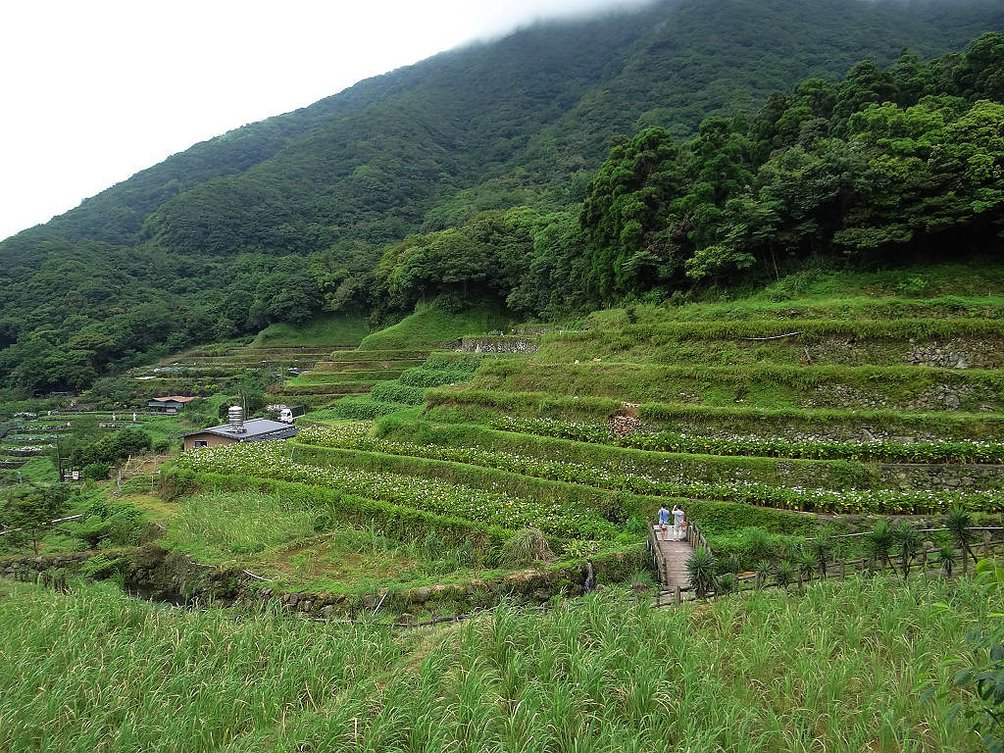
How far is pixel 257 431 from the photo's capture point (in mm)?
28266

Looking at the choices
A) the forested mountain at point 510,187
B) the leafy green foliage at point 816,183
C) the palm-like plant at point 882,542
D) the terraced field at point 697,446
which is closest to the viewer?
the palm-like plant at point 882,542

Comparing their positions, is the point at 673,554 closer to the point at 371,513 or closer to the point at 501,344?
the point at 371,513

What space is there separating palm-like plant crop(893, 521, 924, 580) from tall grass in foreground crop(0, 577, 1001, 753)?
0.74 meters

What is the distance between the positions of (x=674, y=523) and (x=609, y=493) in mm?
1996

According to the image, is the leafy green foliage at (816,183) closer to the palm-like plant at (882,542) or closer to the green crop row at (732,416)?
the green crop row at (732,416)

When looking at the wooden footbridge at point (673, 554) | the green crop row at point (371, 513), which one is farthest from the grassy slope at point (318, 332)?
the wooden footbridge at point (673, 554)

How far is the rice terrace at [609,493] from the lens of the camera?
18.3ft

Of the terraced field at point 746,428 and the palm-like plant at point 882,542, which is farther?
the terraced field at point 746,428

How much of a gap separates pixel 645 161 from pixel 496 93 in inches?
4075

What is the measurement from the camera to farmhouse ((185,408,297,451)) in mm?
27281

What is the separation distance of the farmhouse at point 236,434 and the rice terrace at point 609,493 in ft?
0.75

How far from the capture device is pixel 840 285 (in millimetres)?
20281

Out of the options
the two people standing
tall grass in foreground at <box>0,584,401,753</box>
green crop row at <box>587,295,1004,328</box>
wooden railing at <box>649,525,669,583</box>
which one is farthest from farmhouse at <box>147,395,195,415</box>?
wooden railing at <box>649,525,669,583</box>

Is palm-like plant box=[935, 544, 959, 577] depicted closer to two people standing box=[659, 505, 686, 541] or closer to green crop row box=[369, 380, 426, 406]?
two people standing box=[659, 505, 686, 541]
